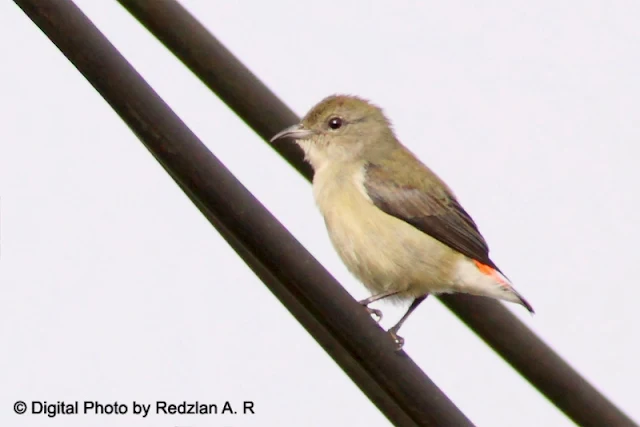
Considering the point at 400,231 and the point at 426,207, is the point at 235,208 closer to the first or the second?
the point at 400,231

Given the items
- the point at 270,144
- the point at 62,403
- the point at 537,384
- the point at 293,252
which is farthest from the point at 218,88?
the point at 62,403

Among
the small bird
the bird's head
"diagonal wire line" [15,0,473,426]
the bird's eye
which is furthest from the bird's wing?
"diagonal wire line" [15,0,473,426]

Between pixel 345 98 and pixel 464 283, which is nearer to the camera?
pixel 464 283

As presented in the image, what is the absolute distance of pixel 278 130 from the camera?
4137mm

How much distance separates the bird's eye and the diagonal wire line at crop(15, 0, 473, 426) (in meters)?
2.78

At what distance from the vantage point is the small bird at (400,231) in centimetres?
456

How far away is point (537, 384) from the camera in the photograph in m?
3.75

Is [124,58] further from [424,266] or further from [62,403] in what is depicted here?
[62,403]

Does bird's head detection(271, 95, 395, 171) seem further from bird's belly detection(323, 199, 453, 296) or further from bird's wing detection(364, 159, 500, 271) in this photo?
bird's belly detection(323, 199, 453, 296)

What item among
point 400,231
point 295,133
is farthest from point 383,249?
point 295,133

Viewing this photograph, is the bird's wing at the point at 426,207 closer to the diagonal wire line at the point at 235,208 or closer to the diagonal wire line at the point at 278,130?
the diagonal wire line at the point at 278,130

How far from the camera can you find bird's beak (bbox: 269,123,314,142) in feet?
13.9

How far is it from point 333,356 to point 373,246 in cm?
135

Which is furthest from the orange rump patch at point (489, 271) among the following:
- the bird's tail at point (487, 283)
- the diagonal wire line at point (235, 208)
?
the diagonal wire line at point (235, 208)
